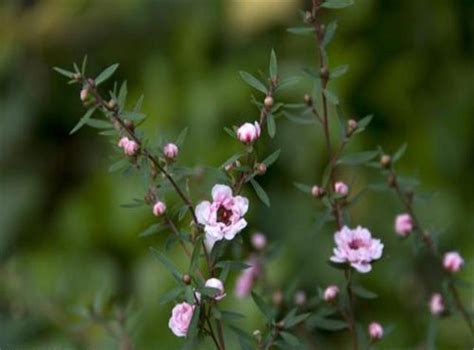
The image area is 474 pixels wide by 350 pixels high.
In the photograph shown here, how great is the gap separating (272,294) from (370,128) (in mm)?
1100

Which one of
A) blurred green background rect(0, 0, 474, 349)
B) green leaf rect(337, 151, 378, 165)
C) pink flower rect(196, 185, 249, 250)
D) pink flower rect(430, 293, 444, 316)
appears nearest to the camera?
→ pink flower rect(196, 185, 249, 250)

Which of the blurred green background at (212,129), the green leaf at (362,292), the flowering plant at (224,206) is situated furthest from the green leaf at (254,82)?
the blurred green background at (212,129)

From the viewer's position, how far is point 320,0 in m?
0.89

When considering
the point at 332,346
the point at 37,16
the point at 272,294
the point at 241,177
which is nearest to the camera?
the point at 241,177

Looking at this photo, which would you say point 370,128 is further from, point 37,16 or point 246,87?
point 37,16

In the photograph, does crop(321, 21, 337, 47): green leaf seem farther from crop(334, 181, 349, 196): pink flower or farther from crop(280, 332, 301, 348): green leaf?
crop(280, 332, 301, 348): green leaf

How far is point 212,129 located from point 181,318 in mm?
1394

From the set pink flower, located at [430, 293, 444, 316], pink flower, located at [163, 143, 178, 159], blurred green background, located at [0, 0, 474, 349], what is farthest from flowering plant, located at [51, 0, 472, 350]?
blurred green background, located at [0, 0, 474, 349]

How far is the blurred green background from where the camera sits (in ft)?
6.68

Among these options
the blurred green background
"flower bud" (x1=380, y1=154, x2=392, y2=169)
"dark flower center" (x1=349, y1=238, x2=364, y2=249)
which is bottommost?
the blurred green background

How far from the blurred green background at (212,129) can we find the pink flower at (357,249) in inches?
39.3

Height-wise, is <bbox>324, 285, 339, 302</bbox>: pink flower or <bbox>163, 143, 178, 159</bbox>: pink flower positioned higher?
<bbox>163, 143, 178, 159</bbox>: pink flower

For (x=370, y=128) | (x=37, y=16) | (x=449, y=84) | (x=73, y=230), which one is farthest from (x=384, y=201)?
(x=37, y=16)

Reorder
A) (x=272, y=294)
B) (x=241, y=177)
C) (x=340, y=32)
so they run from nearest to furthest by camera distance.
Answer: (x=241, y=177)
(x=272, y=294)
(x=340, y=32)
